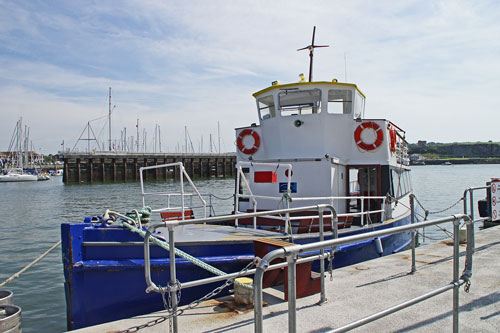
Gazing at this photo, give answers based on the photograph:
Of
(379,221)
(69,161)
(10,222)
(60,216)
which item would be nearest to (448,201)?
(379,221)

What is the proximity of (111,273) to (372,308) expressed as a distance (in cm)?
345

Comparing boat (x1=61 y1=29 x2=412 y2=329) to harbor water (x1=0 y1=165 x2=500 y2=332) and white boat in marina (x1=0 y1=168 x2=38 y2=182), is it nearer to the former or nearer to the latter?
harbor water (x1=0 y1=165 x2=500 y2=332)

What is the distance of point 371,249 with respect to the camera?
8602 millimetres

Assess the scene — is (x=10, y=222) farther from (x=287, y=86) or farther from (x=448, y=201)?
(x=448, y=201)

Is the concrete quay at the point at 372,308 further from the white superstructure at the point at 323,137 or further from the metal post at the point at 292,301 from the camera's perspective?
the white superstructure at the point at 323,137

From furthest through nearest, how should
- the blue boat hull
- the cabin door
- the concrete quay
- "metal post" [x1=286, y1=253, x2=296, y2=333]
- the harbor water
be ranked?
1. the cabin door
2. the harbor water
3. the blue boat hull
4. the concrete quay
5. "metal post" [x1=286, y1=253, x2=296, y2=333]

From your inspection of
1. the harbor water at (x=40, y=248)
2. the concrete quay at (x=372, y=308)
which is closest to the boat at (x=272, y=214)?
the concrete quay at (x=372, y=308)

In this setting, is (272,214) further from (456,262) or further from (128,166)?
(128,166)

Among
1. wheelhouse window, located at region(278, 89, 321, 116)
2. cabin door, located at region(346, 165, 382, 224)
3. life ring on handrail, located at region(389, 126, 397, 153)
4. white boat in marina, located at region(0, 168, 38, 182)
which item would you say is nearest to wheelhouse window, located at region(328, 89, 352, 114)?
wheelhouse window, located at region(278, 89, 321, 116)

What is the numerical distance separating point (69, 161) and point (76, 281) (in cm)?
5727

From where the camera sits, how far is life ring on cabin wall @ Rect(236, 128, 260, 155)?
10.7 metres

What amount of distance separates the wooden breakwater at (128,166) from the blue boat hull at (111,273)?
2188 inches

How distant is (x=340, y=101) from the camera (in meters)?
10.0

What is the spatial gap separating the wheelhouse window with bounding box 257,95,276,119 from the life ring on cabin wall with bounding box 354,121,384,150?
2.19 metres
